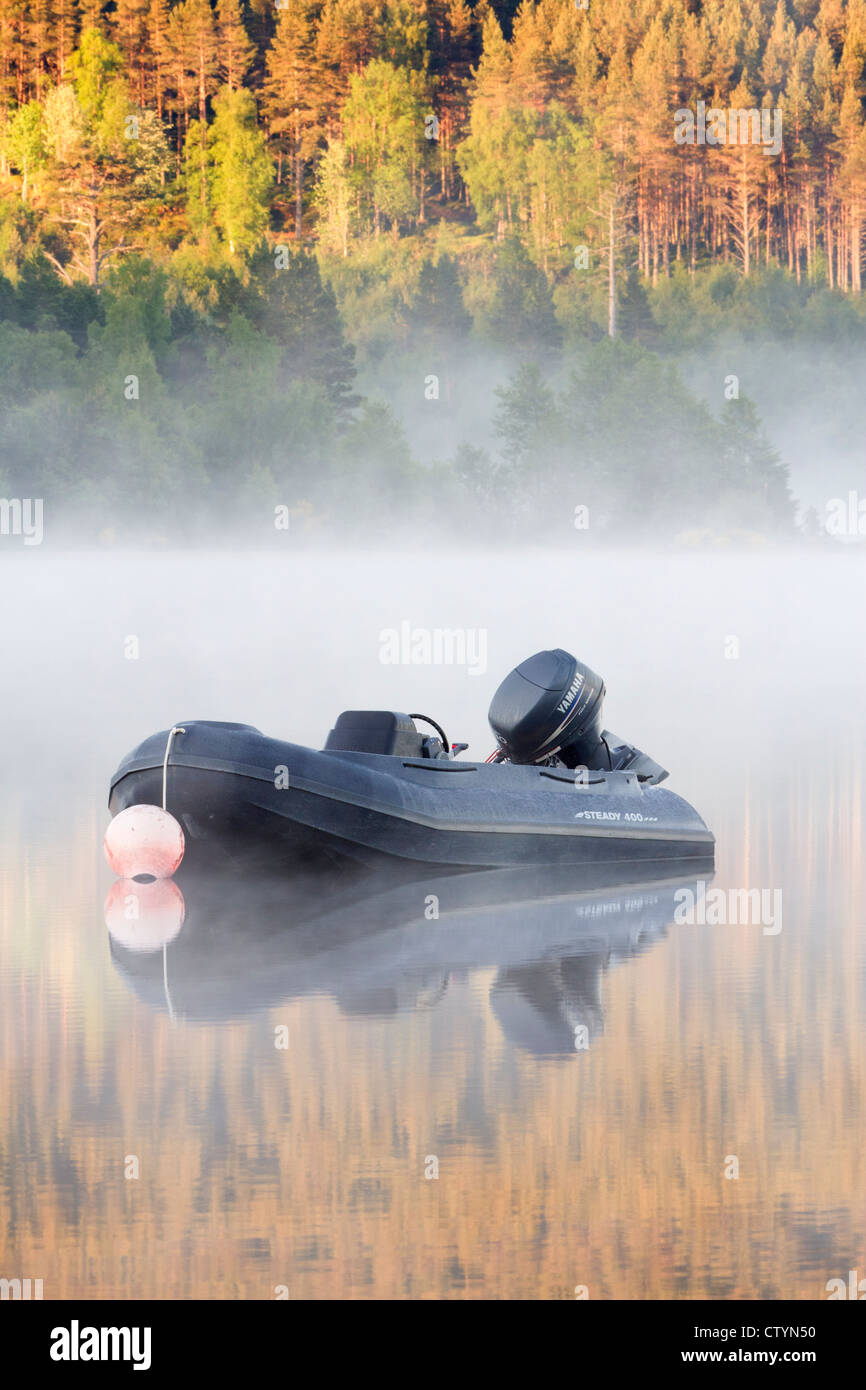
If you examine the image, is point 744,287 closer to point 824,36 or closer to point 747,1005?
point 824,36

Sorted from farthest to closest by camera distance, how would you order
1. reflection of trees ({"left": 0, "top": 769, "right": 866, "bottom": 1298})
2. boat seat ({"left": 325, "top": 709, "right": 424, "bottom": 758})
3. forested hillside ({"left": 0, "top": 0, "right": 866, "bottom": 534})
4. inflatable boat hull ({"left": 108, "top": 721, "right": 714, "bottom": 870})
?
forested hillside ({"left": 0, "top": 0, "right": 866, "bottom": 534}), boat seat ({"left": 325, "top": 709, "right": 424, "bottom": 758}), inflatable boat hull ({"left": 108, "top": 721, "right": 714, "bottom": 870}), reflection of trees ({"left": 0, "top": 769, "right": 866, "bottom": 1298})

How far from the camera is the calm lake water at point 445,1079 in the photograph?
3.66m

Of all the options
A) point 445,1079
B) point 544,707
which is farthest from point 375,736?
point 445,1079

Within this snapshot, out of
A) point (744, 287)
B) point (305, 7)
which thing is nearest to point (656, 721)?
point (744, 287)

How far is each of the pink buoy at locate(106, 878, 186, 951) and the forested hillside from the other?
134ft

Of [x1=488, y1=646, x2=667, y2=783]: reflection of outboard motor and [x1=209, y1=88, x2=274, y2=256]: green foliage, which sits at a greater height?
[x1=209, y1=88, x2=274, y2=256]: green foliage

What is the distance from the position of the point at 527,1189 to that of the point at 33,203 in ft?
213

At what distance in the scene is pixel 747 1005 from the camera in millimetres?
5426

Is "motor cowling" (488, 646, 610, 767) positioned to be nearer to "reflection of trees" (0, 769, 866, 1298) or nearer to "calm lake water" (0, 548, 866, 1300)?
"calm lake water" (0, 548, 866, 1300)

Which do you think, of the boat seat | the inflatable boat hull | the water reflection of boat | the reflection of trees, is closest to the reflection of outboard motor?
the inflatable boat hull

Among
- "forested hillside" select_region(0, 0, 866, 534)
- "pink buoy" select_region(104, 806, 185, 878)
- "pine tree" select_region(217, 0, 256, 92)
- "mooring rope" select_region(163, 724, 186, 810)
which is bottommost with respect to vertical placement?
"pink buoy" select_region(104, 806, 185, 878)

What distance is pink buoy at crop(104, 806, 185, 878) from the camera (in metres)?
6.85

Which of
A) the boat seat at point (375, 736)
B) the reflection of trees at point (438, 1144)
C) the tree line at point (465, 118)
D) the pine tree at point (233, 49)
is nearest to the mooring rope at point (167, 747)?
the boat seat at point (375, 736)

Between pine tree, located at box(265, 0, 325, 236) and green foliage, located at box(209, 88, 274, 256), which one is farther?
pine tree, located at box(265, 0, 325, 236)
